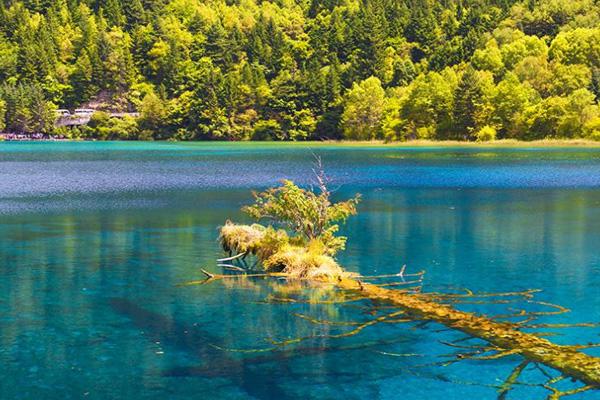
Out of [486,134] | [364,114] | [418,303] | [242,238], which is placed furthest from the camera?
[364,114]

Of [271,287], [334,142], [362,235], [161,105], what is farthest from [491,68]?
[271,287]

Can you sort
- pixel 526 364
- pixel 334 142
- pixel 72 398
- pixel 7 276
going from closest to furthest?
1. pixel 72 398
2. pixel 526 364
3. pixel 7 276
4. pixel 334 142

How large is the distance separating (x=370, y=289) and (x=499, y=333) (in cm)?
566

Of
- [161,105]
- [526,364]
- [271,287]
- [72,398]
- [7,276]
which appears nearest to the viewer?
[72,398]

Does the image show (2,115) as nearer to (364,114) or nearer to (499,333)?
(364,114)

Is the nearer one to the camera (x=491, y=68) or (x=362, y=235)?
(x=362, y=235)

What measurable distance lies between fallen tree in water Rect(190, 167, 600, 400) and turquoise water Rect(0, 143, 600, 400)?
49 cm

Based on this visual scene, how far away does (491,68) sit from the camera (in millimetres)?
180125

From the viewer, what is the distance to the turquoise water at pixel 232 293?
15.7 m

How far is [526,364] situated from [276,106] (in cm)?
17208

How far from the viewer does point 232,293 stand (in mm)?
23562

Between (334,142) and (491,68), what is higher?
(491,68)

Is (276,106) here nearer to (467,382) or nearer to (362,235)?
(362,235)

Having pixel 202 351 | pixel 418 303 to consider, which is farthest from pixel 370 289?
pixel 202 351
